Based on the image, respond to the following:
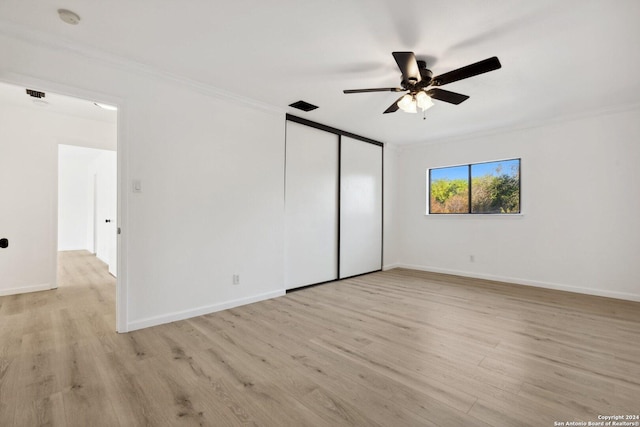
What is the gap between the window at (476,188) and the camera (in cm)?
489

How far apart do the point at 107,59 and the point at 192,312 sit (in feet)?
8.42

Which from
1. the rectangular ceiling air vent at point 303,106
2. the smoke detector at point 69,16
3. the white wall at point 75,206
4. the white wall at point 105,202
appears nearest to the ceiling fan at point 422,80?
the rectangular ceiling air vent at point 303,106

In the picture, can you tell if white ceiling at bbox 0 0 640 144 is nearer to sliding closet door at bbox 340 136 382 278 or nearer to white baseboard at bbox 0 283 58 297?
sliding closet door at bbox 340 136 382 278

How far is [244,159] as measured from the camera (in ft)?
12.0

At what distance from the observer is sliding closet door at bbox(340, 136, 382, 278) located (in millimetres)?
5102

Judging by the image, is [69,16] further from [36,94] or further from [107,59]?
[36,94]

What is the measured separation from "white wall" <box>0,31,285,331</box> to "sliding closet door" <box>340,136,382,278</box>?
56.5 inches

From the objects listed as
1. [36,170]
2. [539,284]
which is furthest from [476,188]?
[36,170]

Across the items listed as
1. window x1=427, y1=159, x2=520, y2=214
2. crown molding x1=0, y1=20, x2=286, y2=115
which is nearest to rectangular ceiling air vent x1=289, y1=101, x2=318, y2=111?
crown molding x1=0, y1=20, x2=286, y2=115

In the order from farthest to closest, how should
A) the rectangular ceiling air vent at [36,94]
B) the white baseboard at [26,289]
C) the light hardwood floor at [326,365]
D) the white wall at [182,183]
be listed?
the white baseboard at [26,289] → the rectangular ceiling air vent at [36,94] → the white wall at [182,183] → the light hardwood floor at [326,365]

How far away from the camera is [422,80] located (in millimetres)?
2674

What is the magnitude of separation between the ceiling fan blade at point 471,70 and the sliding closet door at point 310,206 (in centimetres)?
219

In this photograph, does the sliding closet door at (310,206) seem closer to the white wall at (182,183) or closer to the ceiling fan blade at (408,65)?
the white wall at (182,183)

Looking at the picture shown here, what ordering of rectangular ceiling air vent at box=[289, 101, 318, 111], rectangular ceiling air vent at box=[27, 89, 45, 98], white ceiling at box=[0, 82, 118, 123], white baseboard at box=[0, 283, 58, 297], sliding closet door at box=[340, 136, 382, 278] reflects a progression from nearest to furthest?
1. rectangular ceiling air vent at box=[27, 89, 45, 98]
2. white ceiling at box=[0, 82, 118, 123]
3. rectangular ceiling air vent at box=[289, 101, 318, 111]
4. white baseboard at box=[0, 283, 58, 297]
5. sliding closet door at box=[340, 136, 382, 278]
